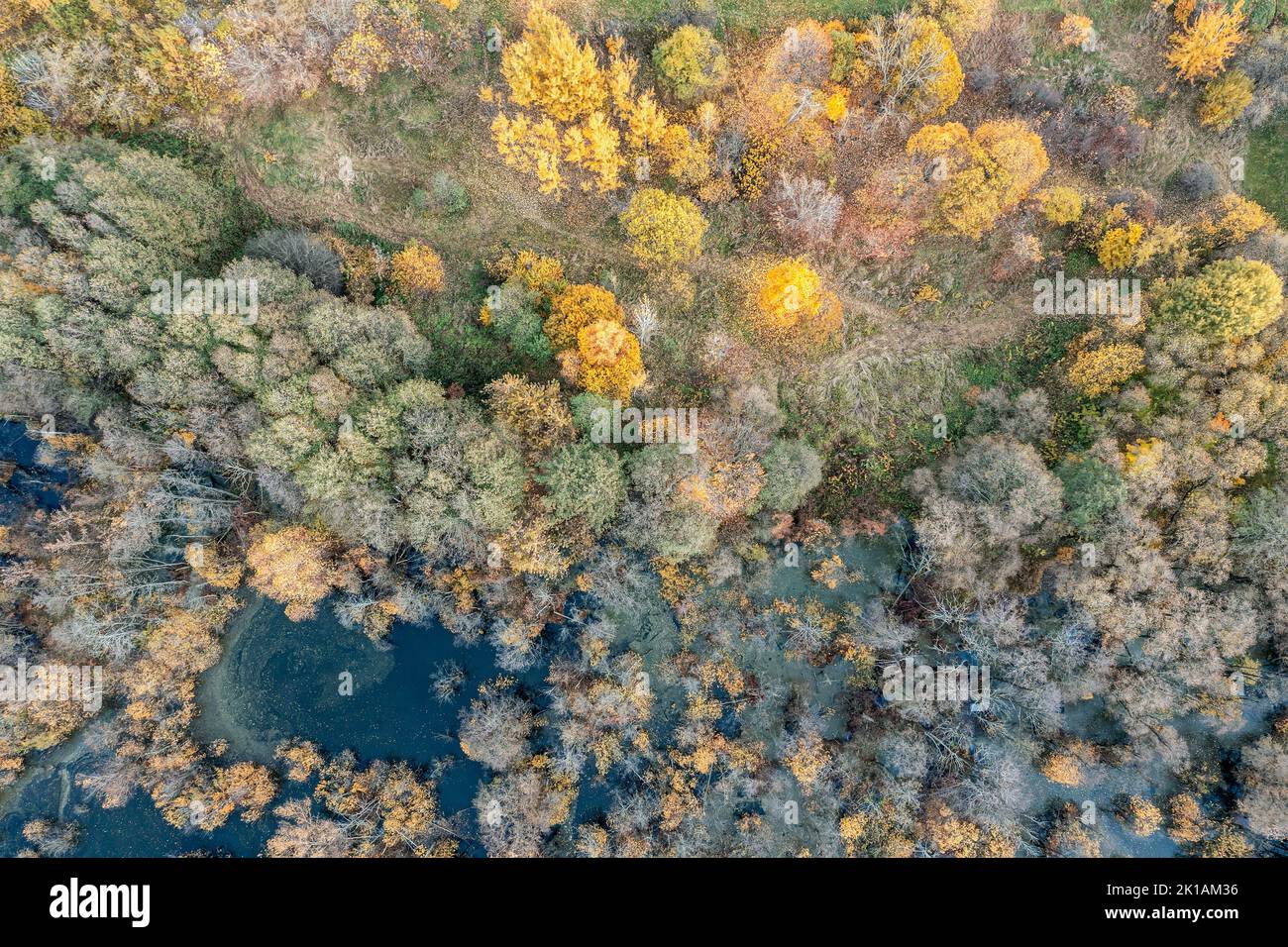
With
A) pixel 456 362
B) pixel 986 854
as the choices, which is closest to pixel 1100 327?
pixel 986 854

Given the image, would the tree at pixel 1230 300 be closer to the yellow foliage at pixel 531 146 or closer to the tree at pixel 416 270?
the yellow foliage at pixel 531 146

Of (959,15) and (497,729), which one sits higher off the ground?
(959,15)

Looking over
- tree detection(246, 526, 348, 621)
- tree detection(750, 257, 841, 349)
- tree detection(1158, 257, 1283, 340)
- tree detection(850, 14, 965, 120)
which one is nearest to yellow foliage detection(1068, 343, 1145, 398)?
tree detection(1158, 257, 1283, 340)

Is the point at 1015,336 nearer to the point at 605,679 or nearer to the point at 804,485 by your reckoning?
the point at 804,485

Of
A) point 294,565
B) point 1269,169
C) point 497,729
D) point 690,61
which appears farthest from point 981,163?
point 294,565

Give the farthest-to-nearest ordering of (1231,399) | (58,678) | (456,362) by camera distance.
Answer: (456,362) → (58,678) → (1231,399)

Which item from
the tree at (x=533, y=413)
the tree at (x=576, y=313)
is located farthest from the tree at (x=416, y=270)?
the tree at (x=533, y=413)

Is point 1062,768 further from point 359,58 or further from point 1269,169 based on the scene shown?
point 359,58
